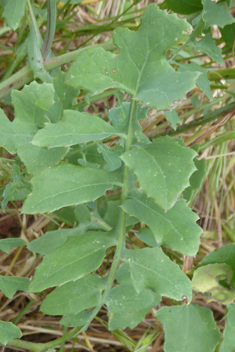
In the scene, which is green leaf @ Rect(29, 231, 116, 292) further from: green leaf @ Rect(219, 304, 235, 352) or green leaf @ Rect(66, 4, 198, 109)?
green leaf @ Rect(219, 304, 235, 352)

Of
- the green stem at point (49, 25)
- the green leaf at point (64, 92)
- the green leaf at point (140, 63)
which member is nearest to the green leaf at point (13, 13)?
the green stem at point (49, 25)

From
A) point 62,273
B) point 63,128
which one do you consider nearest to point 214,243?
point 62,273

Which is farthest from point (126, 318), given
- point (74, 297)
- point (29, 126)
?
point (29, 126)

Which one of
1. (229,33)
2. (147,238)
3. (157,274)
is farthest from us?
(229,33)

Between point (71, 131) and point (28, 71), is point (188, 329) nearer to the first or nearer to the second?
point (71, 131)

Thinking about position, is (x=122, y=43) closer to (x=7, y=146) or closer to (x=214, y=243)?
(x=7, y=146)

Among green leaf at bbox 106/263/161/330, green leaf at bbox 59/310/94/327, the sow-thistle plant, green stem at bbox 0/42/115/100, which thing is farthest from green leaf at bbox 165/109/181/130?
green leaf at bbox 59/310/94/327
